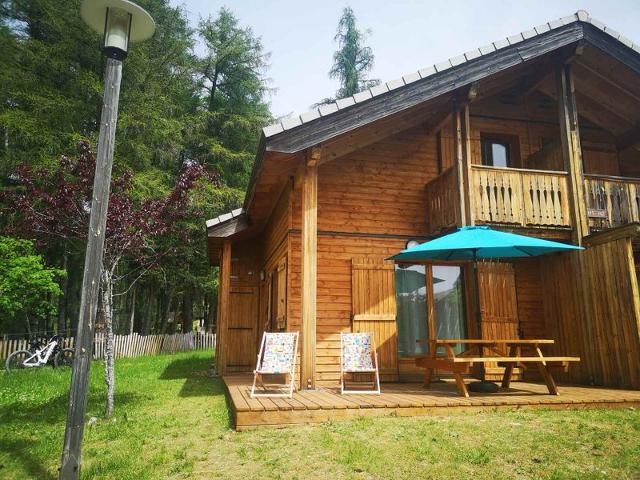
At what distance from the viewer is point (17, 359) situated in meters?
11.3

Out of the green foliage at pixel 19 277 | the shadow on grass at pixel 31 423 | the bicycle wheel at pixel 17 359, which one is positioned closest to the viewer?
the shadow on grass at pixel 31 423

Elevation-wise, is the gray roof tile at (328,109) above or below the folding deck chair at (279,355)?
above

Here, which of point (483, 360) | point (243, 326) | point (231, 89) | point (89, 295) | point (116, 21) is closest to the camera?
point (89, 295)

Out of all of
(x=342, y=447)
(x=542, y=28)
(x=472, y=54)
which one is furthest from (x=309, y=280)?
(x=542, y=28)

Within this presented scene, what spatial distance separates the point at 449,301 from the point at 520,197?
6.92ft

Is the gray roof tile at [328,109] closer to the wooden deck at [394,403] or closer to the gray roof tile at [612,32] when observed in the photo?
the wooden deck at [394,403]

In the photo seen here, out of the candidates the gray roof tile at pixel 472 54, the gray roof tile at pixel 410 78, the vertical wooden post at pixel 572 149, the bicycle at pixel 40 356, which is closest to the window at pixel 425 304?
the vertical wooden post at pixel 572 149

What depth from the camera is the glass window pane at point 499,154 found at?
925cm

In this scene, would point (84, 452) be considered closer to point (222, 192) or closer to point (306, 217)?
point (306, 217)

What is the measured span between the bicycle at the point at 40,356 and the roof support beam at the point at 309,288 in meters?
7.56

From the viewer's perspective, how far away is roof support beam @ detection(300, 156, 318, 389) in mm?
5961

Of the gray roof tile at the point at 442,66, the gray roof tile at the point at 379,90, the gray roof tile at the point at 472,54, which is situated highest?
the gray roof tile at the point at 472,54

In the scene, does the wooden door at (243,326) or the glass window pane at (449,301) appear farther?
the wooden door at (243,326)

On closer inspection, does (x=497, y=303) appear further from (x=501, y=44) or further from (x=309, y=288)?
(x=501, y=44)
